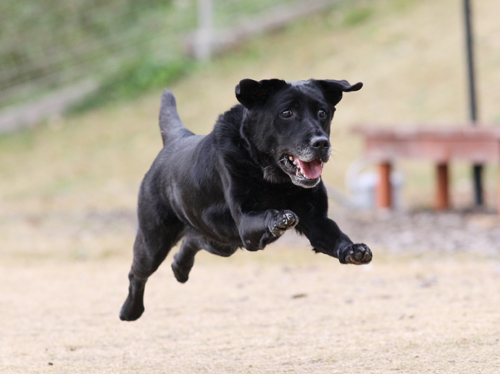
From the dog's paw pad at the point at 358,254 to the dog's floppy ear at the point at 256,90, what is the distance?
99 cm

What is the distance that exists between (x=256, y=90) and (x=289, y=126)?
0.96ft

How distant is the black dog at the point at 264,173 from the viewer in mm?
4062

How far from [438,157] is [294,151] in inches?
303

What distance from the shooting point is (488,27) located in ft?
55.5

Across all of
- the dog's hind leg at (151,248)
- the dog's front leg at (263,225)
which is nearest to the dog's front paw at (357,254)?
the dog's front leg at (263,225)

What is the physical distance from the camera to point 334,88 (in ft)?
14.5

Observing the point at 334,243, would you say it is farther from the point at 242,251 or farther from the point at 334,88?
the point at 242,251

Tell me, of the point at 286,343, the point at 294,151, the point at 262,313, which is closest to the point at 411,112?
the point at 262,313

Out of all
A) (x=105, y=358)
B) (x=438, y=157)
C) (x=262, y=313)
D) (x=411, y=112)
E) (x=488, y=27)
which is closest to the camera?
(x=105, y=358)

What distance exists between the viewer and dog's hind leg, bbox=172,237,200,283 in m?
5.37

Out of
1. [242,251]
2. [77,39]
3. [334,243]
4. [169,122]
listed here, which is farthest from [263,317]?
[77,39]

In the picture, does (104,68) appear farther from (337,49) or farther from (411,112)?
(411,112)

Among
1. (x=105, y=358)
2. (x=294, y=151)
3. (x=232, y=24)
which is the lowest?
(x=105, y=358)

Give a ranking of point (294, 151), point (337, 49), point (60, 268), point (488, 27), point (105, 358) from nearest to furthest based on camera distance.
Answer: point (294, 151) < point (105, 358) < point (60, 268) < point (488, 27) < point (337, 49)
